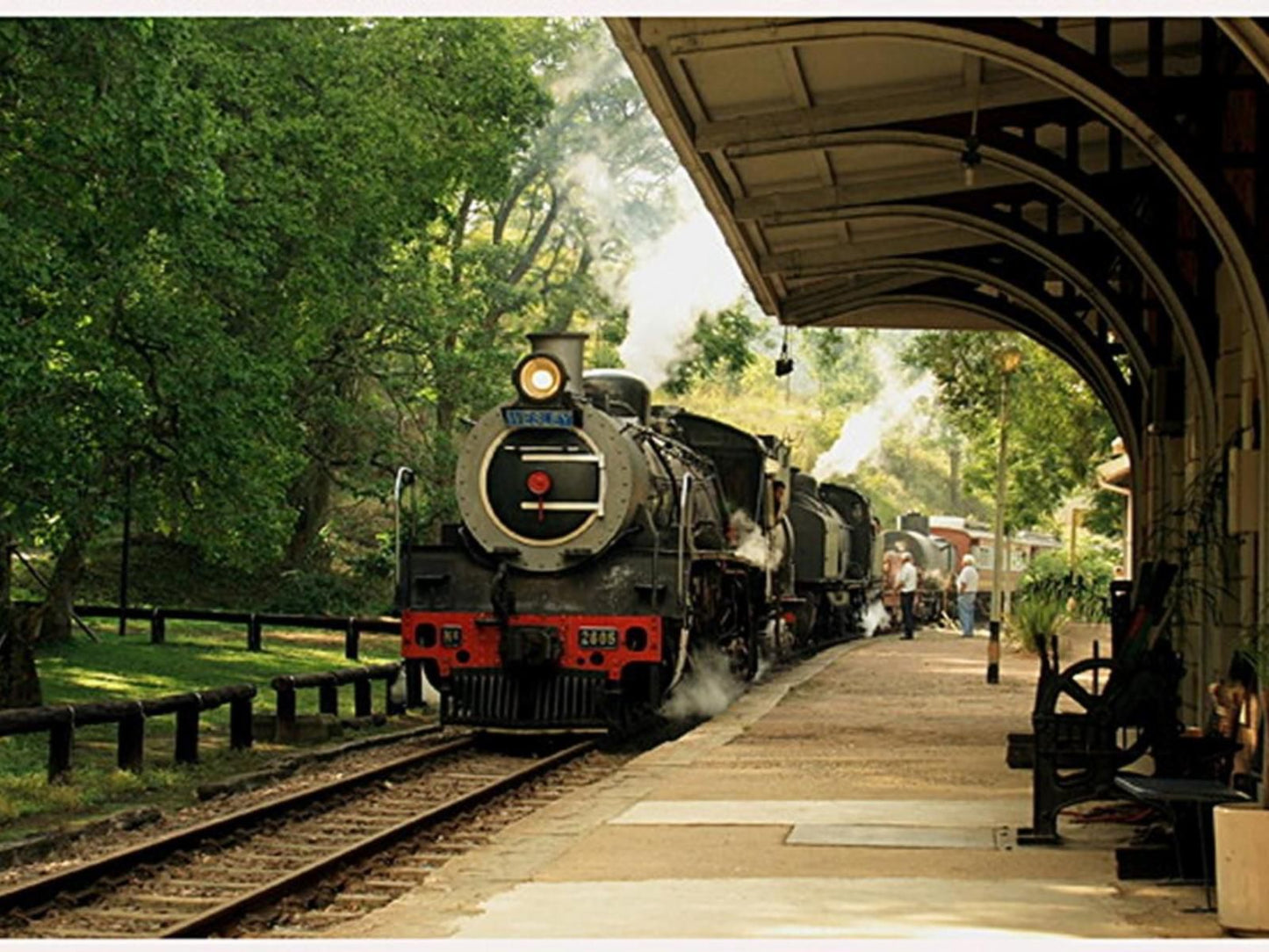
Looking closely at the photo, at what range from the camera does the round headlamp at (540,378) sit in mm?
16906

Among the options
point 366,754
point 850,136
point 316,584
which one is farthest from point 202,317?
point 316,584

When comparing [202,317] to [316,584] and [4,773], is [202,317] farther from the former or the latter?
[316,584]

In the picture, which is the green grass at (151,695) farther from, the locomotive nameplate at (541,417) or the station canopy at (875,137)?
the station canopy at (875,137)

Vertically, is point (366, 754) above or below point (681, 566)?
below

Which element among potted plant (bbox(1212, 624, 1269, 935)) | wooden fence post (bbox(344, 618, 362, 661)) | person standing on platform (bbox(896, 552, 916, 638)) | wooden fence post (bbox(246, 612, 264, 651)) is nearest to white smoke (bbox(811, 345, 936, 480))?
person standing on platform (bbox(896, 552, 916, 638))

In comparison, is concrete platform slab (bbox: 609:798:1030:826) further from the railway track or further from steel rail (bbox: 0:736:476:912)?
steel rail (bbox: 0:736:476:912)

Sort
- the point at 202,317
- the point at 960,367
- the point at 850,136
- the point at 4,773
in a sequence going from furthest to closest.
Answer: the point at 960,367 < the point at 202,317 < the point at 4,773 < the point at 850,136

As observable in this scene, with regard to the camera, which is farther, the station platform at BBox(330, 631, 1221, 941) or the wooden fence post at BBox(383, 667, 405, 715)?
the wooden fence post at BBox(383, 667, 405, 715)

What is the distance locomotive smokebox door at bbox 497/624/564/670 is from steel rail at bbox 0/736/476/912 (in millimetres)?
1317

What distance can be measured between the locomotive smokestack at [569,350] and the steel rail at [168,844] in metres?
3.72

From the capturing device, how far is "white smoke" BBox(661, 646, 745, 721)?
19719mm

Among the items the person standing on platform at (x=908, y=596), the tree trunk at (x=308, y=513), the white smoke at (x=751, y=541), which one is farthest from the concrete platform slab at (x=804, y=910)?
the person standing on platform at (x=908, y=596)

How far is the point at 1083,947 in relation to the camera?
6992mm

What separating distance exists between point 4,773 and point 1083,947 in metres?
9.54
